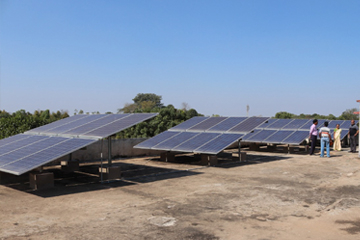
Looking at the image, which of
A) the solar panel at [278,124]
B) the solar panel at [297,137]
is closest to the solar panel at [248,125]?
the solar panel at [297,137]

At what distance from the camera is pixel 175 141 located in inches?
615

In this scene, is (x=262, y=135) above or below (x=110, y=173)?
above

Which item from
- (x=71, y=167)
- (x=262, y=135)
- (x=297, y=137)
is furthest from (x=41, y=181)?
(x=297, y=137)

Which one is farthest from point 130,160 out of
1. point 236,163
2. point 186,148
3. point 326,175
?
point 326,175

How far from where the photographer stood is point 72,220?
6.63m

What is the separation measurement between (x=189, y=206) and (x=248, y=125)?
30.5 feet

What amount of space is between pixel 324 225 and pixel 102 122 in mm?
8620

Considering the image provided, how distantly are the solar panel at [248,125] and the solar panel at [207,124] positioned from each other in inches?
63.1

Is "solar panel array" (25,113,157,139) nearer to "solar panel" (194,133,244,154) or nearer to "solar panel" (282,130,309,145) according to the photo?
"solar panel" (194,133,244,154)

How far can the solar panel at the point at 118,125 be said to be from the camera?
10.5 m

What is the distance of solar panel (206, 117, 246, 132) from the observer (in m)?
16.5

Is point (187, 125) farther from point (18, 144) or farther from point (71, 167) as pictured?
point (18, 144)

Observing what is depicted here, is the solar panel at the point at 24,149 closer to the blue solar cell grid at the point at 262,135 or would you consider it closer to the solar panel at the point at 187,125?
the solar panel at the point at 187,125

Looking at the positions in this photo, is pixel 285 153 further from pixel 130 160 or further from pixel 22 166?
pixel 22 166
